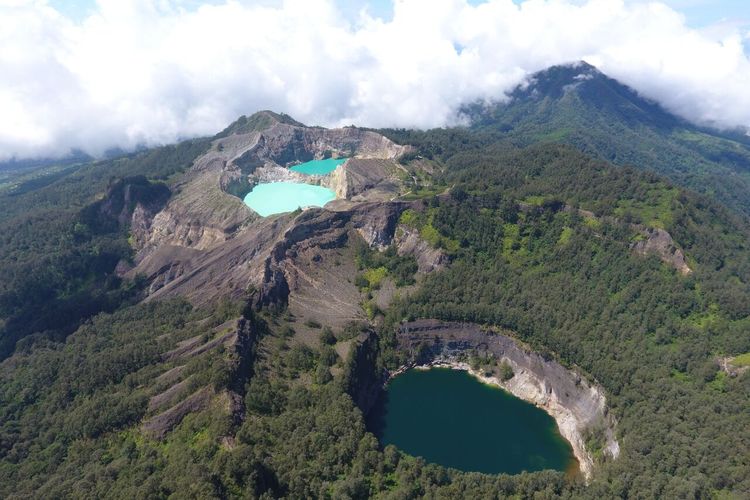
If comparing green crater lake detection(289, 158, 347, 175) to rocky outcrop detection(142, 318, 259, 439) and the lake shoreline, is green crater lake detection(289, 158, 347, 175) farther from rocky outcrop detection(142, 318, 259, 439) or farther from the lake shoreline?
rocky outcrop detection(142, 318, 259, 439)

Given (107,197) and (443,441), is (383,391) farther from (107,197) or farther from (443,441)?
(107,197)

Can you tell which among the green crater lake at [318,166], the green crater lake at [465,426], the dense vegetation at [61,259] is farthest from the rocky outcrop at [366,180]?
the green crater lake at [465,426]

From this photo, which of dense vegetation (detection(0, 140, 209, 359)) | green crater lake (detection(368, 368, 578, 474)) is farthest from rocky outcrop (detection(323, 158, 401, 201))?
green crater lake (detection(368, 368, 578, 474))

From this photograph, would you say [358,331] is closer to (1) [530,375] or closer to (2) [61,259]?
(1) [530,375]

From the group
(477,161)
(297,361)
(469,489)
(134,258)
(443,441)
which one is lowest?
(443,441)

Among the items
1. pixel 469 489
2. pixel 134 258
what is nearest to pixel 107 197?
pixel 134 258

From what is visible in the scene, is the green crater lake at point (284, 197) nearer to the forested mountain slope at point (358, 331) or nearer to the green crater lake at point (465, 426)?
the forested mountain slope at point (358, 331)
